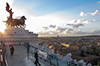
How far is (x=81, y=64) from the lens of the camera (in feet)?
20.5

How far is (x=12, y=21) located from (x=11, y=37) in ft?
12.0

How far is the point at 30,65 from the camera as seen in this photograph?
880 cm

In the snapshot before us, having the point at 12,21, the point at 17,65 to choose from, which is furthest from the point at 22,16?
the point at 17,65

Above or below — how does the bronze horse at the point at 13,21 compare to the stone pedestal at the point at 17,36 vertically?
above

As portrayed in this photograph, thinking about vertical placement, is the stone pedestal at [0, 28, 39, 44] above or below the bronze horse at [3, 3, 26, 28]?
below

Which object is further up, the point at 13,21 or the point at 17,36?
the point at 13,21

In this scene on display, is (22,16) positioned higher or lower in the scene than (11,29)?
higher

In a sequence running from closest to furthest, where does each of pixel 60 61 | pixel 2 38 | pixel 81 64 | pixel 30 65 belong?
pixel 81 64
pixel 60 61
pixel 30 65
pixel 2 38

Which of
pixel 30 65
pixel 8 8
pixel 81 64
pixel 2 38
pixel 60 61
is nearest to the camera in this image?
pixel 81 64

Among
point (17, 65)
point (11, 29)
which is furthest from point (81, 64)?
point (11, 29)

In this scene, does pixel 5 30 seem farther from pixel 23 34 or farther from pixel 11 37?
pixel 23 34

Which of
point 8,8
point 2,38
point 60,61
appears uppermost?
point 8,8

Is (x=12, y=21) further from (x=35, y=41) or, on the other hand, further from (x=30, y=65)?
(x=30, y=65)

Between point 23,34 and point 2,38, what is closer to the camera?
point 2,38
